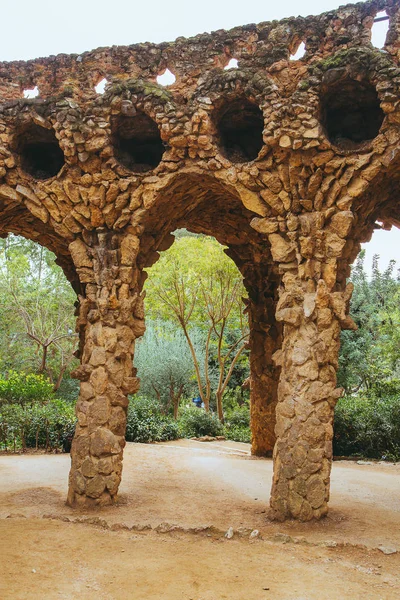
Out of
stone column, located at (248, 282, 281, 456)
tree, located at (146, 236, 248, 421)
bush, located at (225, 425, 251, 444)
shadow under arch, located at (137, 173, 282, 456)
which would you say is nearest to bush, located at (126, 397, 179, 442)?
bush, located at (225, 425, 251, 444)

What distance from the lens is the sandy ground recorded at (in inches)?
164

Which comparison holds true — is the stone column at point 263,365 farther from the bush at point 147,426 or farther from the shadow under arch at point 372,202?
the bush at point 147,426

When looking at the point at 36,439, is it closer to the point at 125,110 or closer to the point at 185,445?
the point at 185,445

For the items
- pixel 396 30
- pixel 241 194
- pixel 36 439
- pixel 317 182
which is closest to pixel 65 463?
pixel 36 439

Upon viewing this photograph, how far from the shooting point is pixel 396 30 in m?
6.36

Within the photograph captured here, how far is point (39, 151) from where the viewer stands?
8219mm

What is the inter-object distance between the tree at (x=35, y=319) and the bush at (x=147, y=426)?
4.37 m

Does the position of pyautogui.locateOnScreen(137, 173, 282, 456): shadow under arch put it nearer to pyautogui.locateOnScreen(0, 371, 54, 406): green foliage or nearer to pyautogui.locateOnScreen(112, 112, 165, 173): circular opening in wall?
pyautogui.locateOnScreen(112, 112, 165, 173): circular opening in wall

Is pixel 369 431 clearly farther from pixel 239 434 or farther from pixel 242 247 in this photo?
pixel 239 434

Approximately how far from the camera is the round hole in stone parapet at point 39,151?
301 inches

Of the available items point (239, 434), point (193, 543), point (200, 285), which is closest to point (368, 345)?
point (239, 434)

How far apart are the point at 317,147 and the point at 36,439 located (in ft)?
28.5

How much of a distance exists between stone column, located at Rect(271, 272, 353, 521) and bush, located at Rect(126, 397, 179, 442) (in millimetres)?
7629

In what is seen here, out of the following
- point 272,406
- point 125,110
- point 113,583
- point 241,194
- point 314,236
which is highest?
point 125,110
